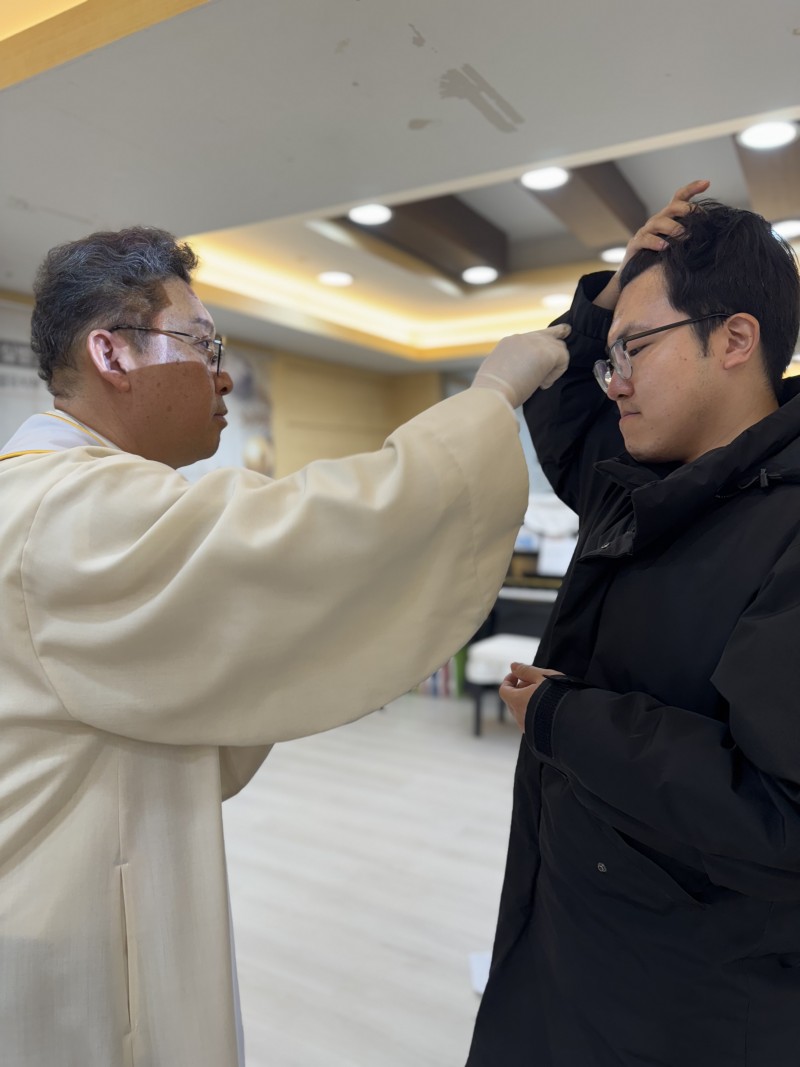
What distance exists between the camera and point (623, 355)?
102cm

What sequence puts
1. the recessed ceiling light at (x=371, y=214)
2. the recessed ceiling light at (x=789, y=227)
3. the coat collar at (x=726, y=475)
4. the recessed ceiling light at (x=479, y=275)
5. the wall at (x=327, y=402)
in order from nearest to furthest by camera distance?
the coat collar at (x=726, y=475) → the recessed ceiling light at (x=371, y=214) → the recessed ceiling light at (x=789, y=227) → the recessed ceiling light at (x=479, y=275) → the wall at (x=327, y=402)

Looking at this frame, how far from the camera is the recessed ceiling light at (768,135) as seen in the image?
202cm

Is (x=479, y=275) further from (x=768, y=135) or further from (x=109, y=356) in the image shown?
(x=109, y=356)

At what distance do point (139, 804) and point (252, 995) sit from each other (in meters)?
1.52

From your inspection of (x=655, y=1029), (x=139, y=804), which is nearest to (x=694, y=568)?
(x=655, y=1029)

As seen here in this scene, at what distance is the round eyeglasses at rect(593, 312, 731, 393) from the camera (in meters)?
0.96

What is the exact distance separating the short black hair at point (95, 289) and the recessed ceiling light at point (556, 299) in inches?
137

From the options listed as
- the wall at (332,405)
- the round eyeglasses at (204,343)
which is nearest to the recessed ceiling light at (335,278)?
the wall at (332,405)

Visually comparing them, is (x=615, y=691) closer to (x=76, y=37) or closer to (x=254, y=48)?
(x=254, y=48)

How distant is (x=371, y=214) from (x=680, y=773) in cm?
246

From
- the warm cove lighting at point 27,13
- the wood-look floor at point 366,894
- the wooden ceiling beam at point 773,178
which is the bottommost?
the wood-look floor at point 366,894

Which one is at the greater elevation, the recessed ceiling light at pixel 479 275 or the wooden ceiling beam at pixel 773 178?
the recessed ceiling light at pixel 479 275

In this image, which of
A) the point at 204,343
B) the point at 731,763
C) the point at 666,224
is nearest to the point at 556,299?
the point at 666,224

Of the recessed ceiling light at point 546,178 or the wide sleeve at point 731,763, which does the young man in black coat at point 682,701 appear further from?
the recessed ceiling light at point 546,178
